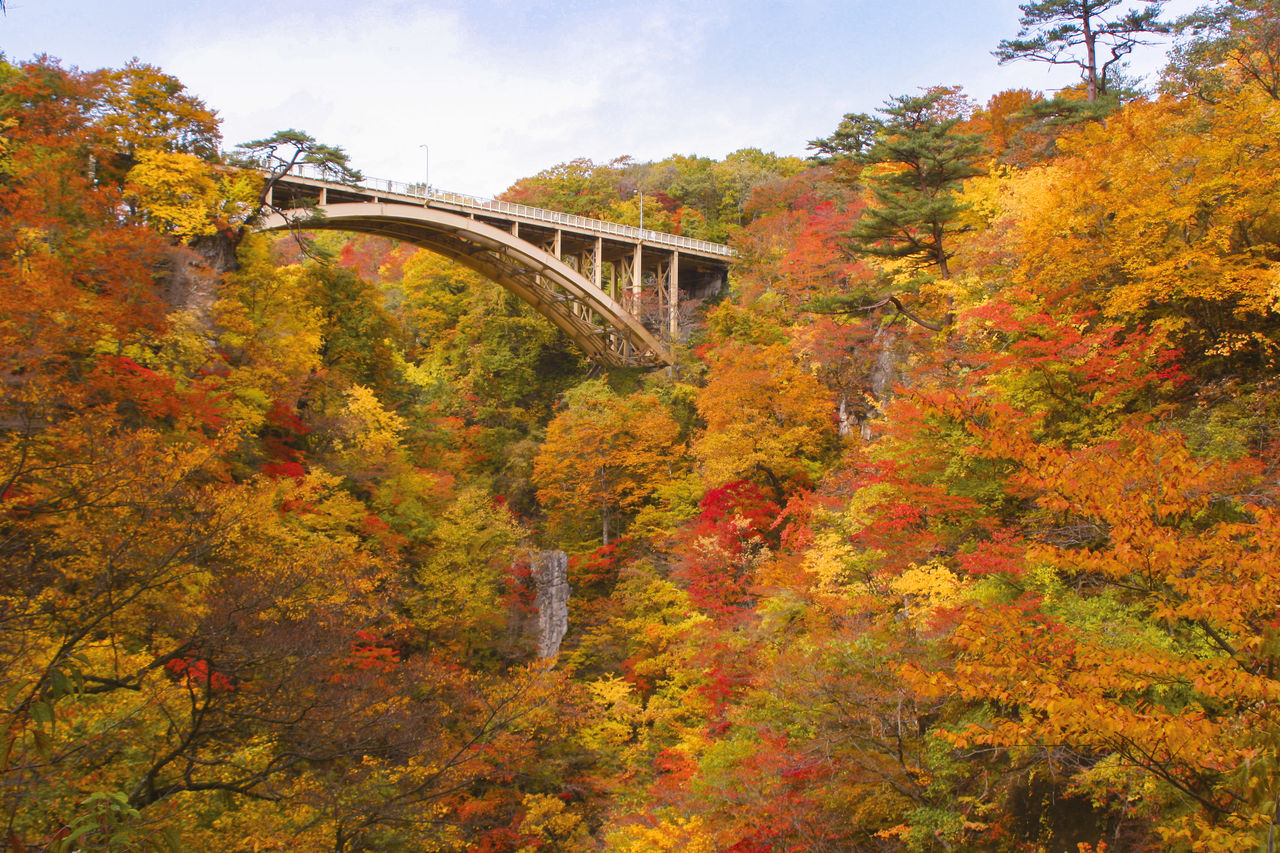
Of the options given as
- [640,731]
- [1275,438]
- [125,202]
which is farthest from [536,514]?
[1275,438]

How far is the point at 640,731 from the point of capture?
15.3 m

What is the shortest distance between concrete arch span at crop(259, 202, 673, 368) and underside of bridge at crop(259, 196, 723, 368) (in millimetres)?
34

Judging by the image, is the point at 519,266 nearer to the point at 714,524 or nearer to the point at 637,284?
the point at 637,284

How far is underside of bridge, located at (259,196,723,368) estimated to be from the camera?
961 inches

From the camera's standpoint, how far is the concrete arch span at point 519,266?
22.9 metres

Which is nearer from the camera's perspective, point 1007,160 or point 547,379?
point 1007,160

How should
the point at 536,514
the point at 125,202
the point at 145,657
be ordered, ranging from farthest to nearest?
the point at 536,514 → the point at 125,202 → the point at 145,657

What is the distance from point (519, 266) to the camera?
89.7 feet

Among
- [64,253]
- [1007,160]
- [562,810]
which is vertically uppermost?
[1007,160]

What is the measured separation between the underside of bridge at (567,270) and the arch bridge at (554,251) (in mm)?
39

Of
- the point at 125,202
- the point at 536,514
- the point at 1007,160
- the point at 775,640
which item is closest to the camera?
the point at 775,640

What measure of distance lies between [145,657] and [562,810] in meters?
8.50

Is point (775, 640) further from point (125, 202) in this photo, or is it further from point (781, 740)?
point (125, 202)

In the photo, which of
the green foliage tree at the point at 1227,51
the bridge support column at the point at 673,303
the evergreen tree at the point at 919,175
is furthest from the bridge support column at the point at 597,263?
the green foliage tree at the point at 1227,51
